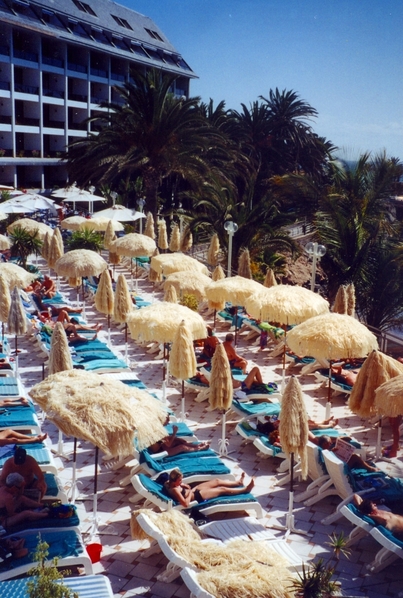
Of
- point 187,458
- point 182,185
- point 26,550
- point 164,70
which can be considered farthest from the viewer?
point 164,70

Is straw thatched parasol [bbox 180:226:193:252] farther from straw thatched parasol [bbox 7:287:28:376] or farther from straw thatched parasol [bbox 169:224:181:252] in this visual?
straw thatched parasol [bbox 7:287:28:376]

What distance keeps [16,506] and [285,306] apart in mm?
6300

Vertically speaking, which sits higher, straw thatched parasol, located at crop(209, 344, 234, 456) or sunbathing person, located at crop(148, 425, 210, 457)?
straw thatched parasol, located at crop(209, 344, 234, 456)

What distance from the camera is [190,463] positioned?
8.40 metres

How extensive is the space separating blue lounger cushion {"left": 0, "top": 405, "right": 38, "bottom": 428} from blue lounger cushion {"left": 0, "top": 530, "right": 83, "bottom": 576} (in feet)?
9.56

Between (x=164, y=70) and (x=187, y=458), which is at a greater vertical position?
(x=164, y=70)

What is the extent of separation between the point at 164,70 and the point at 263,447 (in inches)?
2023

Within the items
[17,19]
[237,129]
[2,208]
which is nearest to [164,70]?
[17,19]

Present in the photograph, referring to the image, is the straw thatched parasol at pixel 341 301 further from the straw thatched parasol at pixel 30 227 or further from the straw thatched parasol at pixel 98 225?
the straw thatched parasol at pixel 30 227

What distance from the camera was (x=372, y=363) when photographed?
9.49m

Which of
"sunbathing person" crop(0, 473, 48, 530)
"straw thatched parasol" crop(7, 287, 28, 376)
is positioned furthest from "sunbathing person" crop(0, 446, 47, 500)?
"straw thatched parasol" crop(7, 287, 28, 376)

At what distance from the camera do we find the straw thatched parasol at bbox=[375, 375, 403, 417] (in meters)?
8.58

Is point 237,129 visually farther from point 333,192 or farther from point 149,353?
point 149,353

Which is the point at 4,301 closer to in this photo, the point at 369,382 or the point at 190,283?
the point at 190,283
